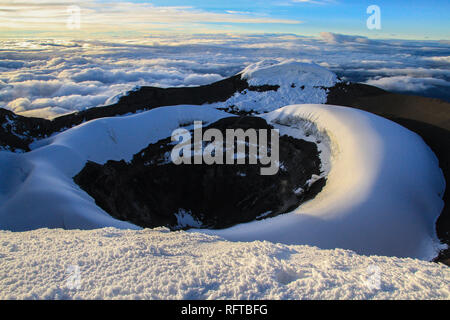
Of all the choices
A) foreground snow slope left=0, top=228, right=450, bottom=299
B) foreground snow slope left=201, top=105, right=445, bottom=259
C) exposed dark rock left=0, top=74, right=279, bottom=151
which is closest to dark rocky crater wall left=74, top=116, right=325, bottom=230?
foreground snow slope left=201, top=105, right=445, bottom=259

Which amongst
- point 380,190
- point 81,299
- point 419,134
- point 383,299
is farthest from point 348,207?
point 419,134

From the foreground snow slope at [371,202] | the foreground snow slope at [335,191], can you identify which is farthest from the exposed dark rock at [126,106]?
the foreground snow slope at [371,202]

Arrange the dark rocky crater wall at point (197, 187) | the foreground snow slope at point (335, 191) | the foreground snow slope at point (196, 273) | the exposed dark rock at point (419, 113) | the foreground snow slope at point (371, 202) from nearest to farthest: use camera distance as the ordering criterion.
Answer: the foreground snow slope at point (196, 273), the foreground snow slope at point (371, 202), the foreground snow slope at point (335, 191), the exposed dark rock at point (419, 113), the dark rocky crater wall at point (197, 187)

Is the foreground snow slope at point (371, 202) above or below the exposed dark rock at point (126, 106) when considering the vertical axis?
below

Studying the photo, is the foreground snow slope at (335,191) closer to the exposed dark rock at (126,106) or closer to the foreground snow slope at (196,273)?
the foreground snow slope at (196,273)

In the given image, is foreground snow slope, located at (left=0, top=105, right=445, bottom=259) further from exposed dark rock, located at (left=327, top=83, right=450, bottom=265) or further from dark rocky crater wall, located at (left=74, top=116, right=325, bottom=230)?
dark rocky crater wall, located at (left=74, top=116, right=325, bottom=230)
